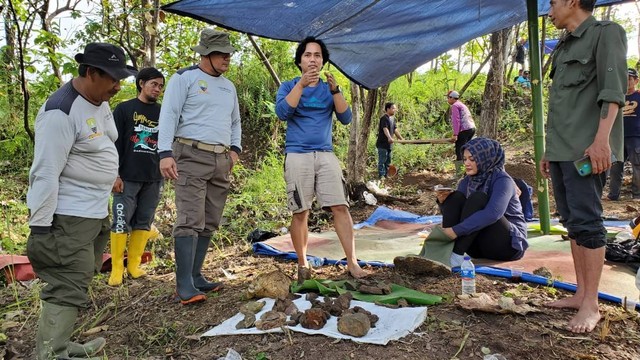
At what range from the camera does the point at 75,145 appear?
2229 millimetres

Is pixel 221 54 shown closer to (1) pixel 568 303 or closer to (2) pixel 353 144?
(1) pixel 568 303

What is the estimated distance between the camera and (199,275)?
3279 millimetres

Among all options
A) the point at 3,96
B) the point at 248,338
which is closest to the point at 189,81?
the point at 248,338

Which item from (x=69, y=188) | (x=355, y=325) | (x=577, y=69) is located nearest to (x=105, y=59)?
(x=69, y=188)

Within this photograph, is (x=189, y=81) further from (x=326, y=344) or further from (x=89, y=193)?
(x=326, y=344)

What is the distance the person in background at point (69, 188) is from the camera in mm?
2109

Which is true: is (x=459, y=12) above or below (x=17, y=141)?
above

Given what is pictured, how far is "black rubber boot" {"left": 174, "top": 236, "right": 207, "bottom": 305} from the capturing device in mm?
2896

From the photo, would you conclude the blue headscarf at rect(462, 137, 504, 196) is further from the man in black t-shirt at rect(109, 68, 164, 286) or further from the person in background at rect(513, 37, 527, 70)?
the person in background at rect(513, 37, 527, 70)

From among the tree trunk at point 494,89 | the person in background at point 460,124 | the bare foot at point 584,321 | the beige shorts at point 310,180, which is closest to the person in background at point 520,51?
the person in background at point 460,124

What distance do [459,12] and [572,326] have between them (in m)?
3.08

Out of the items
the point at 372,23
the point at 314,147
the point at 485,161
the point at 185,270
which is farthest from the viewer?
the point at 372,23

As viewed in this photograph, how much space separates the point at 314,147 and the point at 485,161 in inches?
47.9

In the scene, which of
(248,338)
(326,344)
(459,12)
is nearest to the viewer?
(326,344)
